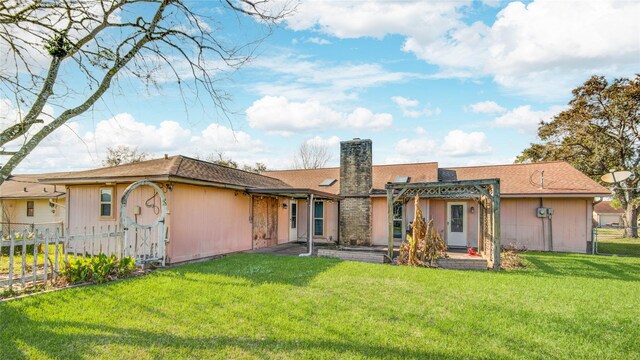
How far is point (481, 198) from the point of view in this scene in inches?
511

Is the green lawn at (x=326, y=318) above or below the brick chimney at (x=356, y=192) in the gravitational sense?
below

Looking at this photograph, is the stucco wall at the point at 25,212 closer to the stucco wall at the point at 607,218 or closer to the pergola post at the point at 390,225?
the pergola post at the point at 390,225

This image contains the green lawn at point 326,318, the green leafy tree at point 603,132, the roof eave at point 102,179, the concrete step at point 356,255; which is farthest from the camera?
the green leafy tree at point 603,132

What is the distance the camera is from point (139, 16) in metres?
4.67

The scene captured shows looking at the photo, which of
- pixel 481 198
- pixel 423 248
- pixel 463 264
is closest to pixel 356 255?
pixel 423 248

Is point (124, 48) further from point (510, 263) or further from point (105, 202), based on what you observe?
point (510, 263)

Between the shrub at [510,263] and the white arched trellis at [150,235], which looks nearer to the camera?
the white arched trellis at [150,235]

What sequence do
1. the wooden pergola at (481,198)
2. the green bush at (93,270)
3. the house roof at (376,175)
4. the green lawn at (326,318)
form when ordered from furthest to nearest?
the house roof at (376,175)
the wooden pergola at (481,198)
the green bush at (93,270)
the green lawn at (326,318)

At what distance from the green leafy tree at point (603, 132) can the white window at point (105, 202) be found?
1011 inches

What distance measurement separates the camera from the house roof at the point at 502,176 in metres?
14.6

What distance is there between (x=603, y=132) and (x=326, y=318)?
82.1 feet

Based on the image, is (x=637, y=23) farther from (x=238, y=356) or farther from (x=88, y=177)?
(x=88, y=177)

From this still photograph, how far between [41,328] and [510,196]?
1578cm

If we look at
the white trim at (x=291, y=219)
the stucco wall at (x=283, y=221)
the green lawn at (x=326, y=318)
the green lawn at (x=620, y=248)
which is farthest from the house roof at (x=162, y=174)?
the green lawn at (x=620, y=248)
